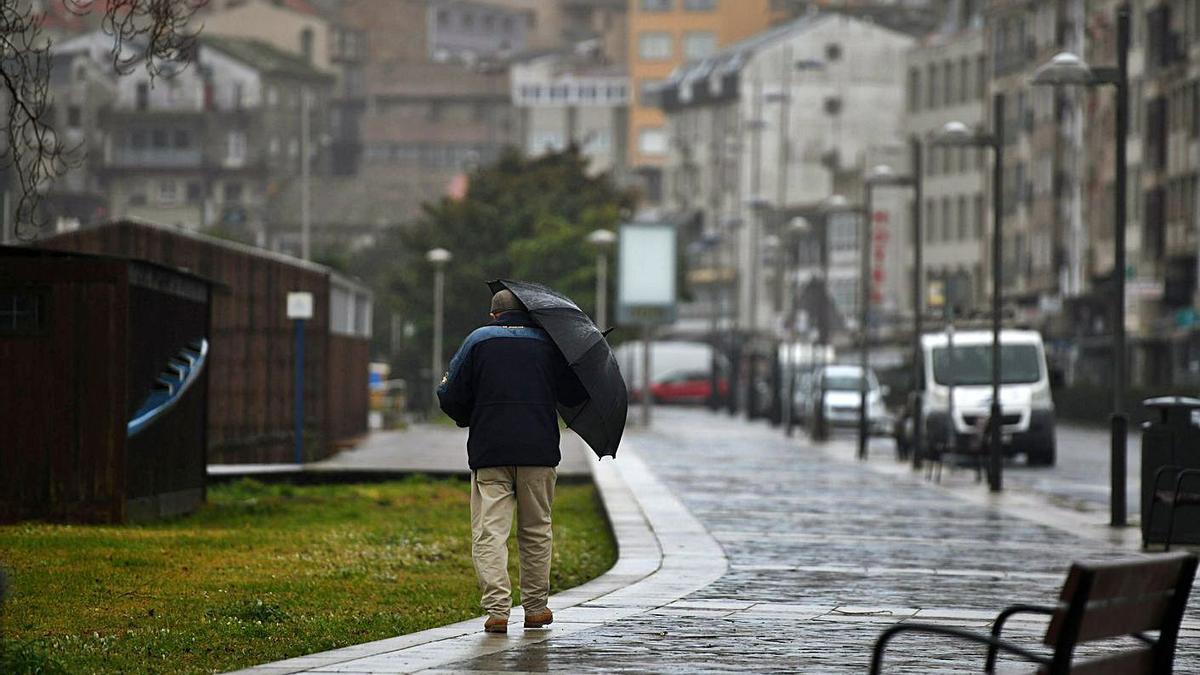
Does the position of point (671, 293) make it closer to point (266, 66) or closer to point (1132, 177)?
point (1132, 177)

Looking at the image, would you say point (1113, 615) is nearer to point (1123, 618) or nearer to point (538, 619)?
point (1123, 618)

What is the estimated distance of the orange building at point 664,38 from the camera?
18125cm

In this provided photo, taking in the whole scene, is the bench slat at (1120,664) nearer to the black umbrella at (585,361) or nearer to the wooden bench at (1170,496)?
the black umbrella at (585,361)

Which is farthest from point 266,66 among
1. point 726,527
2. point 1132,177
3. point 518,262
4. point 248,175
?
point 726,527

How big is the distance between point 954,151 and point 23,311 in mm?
105027

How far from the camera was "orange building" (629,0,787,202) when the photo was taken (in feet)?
595

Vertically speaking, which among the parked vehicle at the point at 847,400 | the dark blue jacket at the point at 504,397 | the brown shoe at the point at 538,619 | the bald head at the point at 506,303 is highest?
the bald head at the point at 506,303

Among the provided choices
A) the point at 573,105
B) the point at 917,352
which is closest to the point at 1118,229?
the point at 917,352

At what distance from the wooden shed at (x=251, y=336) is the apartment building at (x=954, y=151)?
249ft

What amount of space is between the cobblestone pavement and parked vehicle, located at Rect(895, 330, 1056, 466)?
8696mm

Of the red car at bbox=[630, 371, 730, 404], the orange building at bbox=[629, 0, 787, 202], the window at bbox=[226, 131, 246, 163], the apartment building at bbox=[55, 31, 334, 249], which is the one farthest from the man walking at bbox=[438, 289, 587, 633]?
the orange building at bbox=[629, 0, 787, 202]

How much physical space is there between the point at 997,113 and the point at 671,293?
3027 centimetres

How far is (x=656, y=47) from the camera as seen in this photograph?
18262 centimetres

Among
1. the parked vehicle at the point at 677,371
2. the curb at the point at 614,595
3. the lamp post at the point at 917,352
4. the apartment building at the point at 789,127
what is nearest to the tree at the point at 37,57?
the curb at the point at 614,595
